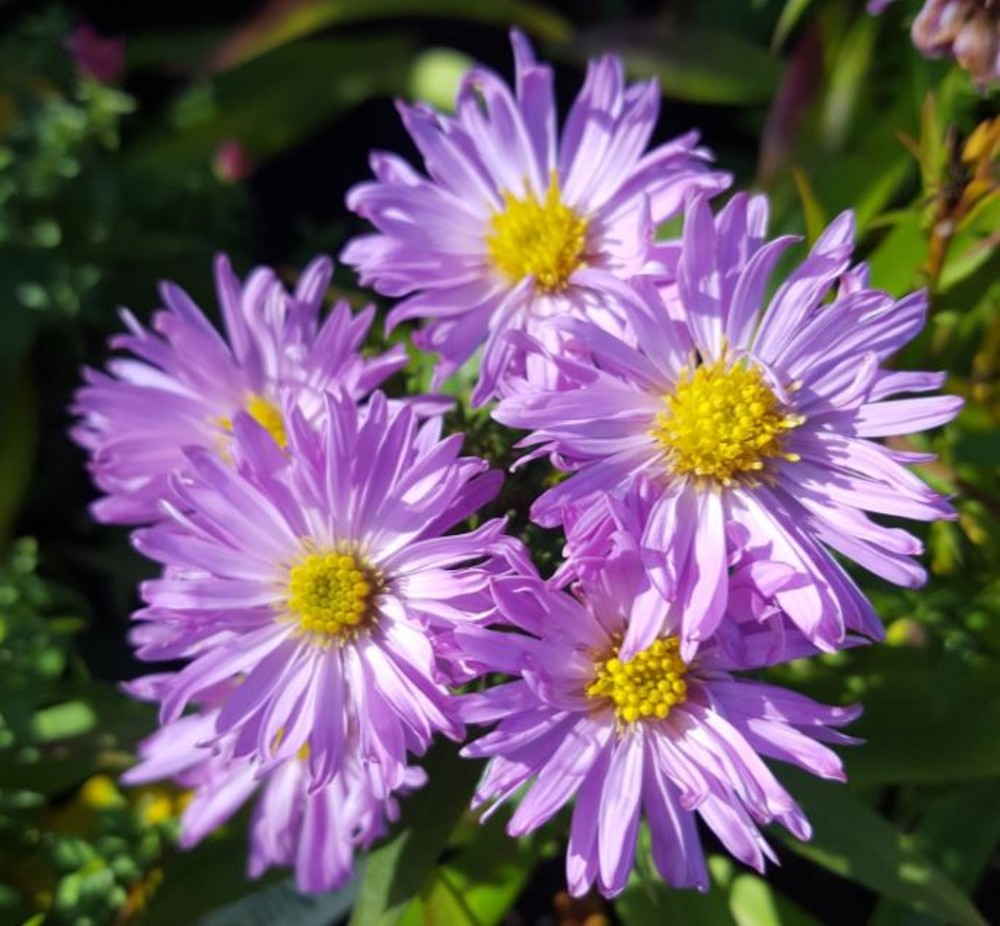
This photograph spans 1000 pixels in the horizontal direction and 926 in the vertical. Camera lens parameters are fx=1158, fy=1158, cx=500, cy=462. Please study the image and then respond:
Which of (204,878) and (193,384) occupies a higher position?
(193,384)

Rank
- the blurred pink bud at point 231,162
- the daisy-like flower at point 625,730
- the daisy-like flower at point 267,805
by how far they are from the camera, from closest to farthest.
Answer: the daisy-like flower at point 625,730
the daisy-like flower at point 267,805
the blurred pink bud at point 231,162

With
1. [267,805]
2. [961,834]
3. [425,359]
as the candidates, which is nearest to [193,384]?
[425,359]

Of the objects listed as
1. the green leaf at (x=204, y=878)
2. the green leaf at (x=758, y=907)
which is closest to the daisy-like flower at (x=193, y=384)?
the green leaf at (x=204, y=878)

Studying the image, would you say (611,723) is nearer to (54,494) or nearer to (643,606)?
(643,606)

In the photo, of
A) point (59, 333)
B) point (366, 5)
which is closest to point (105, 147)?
point (59, 333)

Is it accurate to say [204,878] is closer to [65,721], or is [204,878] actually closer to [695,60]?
[65,721]

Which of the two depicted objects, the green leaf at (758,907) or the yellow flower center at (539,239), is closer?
the yellow flower center at (539,239)

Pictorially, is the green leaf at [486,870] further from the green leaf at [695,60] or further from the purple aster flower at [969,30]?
the green leaf at [695,60]

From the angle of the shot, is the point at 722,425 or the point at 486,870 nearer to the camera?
the point at 722,425

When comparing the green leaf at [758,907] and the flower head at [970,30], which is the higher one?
the flower head at [970,30]
